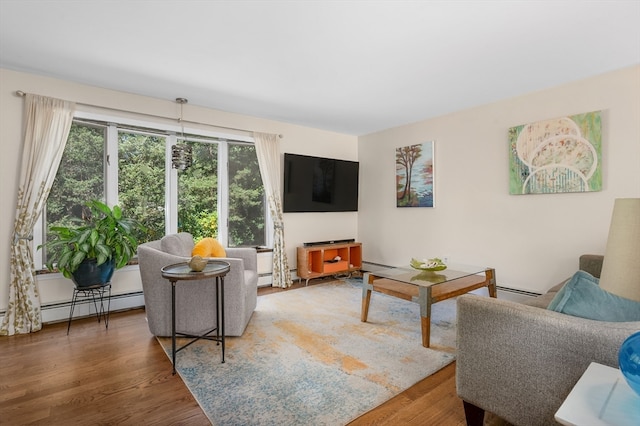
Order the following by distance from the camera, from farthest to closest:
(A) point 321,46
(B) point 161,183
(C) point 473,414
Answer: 1. (B) point 161,183
2. (A) point 321,46
3. (C) point 473,414

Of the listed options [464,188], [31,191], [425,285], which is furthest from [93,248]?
[464,188]

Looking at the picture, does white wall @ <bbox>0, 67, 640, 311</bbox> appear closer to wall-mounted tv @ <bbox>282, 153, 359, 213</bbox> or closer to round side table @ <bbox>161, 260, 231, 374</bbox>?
wall-mounted tv @ <bbox>282, 153, 359, 213</bbox>

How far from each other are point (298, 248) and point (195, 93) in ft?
8.20

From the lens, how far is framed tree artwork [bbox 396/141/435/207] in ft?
14.8

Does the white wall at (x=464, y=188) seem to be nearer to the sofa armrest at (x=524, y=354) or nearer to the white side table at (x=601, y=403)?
the sofa armrest at (x=524, y=354)

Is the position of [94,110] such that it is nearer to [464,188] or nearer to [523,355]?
[523,355]

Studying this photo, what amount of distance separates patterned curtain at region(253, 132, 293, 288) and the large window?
0.27 m

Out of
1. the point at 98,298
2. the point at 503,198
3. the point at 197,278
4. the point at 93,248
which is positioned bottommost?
the point at 98,298

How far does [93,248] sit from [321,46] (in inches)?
109

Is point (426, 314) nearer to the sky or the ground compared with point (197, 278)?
nearer to the ground

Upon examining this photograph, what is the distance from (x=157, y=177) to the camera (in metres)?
3.96

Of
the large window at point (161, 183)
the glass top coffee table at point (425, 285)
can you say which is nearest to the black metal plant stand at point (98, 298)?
the large window at point (161, 183)

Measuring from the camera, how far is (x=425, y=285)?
2682mm

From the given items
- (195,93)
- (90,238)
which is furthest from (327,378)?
(195,93)
